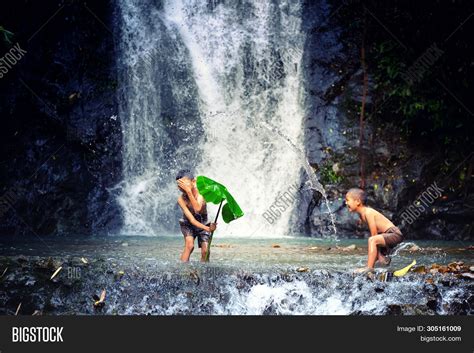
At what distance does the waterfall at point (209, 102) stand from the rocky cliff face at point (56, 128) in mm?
563

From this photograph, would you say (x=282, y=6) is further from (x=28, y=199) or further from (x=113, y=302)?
(x=113, y=302)

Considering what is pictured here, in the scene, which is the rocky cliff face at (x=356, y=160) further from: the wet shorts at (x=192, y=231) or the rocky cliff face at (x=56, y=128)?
the wet shorts at (x=192, y=231)

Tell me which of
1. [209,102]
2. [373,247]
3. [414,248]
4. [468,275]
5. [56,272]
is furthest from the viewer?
[209,102]

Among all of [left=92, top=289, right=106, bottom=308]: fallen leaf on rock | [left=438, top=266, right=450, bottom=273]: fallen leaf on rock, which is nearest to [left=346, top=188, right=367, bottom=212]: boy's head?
[left=438, top=266, right=450, bottom=273]: fallen leaf on rock

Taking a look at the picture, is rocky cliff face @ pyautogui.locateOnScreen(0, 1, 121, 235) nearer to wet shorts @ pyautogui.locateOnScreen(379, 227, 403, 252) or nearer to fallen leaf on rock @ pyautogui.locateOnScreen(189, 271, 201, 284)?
fallen leaf on rock @ pyautogui.locateOnScreen(189, 271, 201, 284)

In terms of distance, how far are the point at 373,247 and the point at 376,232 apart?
0.96ft

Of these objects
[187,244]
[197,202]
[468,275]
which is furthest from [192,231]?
[468,275]

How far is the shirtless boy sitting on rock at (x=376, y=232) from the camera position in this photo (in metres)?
6.54

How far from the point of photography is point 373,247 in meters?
6.53

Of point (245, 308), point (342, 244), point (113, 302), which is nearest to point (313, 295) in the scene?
point (245, 308)

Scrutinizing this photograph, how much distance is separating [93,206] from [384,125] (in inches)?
274

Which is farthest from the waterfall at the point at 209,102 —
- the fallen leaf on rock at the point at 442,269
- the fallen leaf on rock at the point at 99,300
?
the fallen leaf on rock at the point at 99,300

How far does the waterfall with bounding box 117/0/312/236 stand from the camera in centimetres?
1411

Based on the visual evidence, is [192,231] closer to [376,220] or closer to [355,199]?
[355,199]
